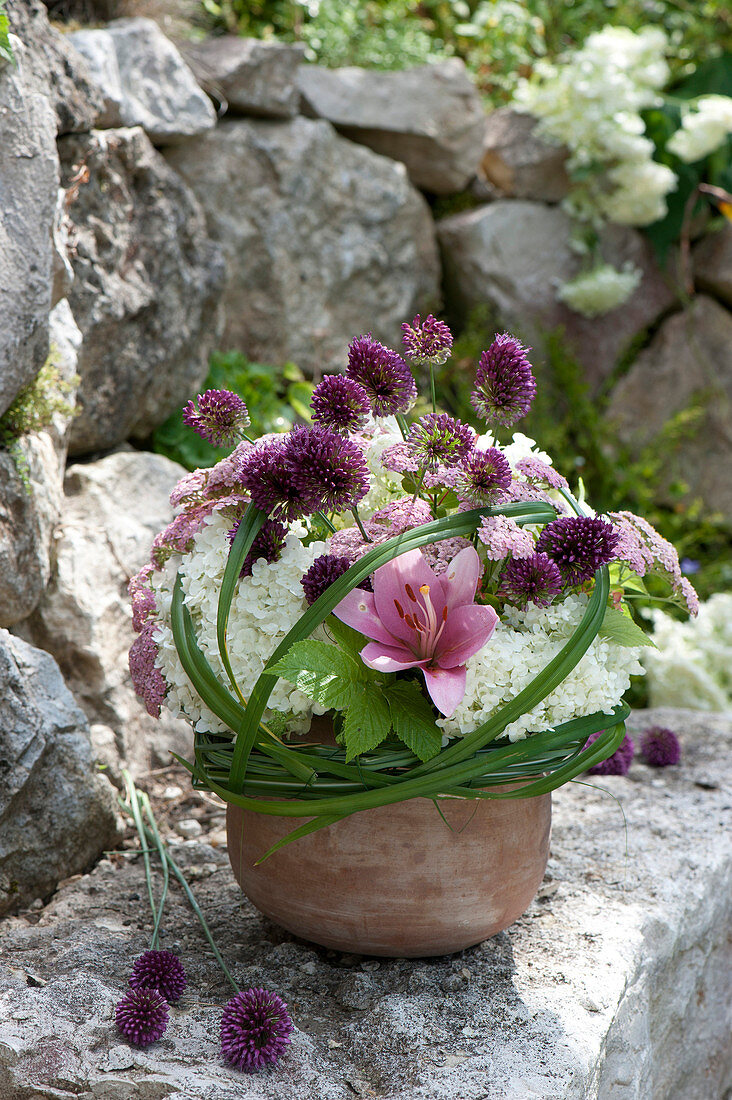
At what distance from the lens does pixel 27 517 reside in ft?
6.27

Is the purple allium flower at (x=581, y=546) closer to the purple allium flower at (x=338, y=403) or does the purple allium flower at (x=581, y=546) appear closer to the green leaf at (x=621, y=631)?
the green leaf at (x=621, y=631)

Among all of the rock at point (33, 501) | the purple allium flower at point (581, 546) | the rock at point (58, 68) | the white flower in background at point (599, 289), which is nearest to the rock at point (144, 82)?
the rock at point (58, 68)

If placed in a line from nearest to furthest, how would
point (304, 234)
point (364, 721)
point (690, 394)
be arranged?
point (364, 721), point (304, 234), point (690, 394)

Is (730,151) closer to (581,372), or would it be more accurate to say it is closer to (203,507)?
(581,372)

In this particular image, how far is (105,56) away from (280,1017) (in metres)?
2.54

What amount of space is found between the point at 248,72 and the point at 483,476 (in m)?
2.72

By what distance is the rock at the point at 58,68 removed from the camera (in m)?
1.97

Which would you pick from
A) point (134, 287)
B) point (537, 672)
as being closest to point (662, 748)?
point (537, 672)

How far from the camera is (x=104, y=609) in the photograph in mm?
2152

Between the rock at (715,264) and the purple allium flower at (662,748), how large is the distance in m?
2.44

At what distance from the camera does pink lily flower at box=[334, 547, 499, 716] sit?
1227mm

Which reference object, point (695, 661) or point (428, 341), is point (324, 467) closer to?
point (428, 341)

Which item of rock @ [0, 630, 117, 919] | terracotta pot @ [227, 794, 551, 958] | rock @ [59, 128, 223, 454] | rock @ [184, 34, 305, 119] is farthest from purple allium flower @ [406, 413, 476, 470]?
rock @ [184, 34, 305, 119]

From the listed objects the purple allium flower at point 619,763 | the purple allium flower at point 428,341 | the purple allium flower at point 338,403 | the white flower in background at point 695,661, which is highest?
the purple allium flower at point 428,341
